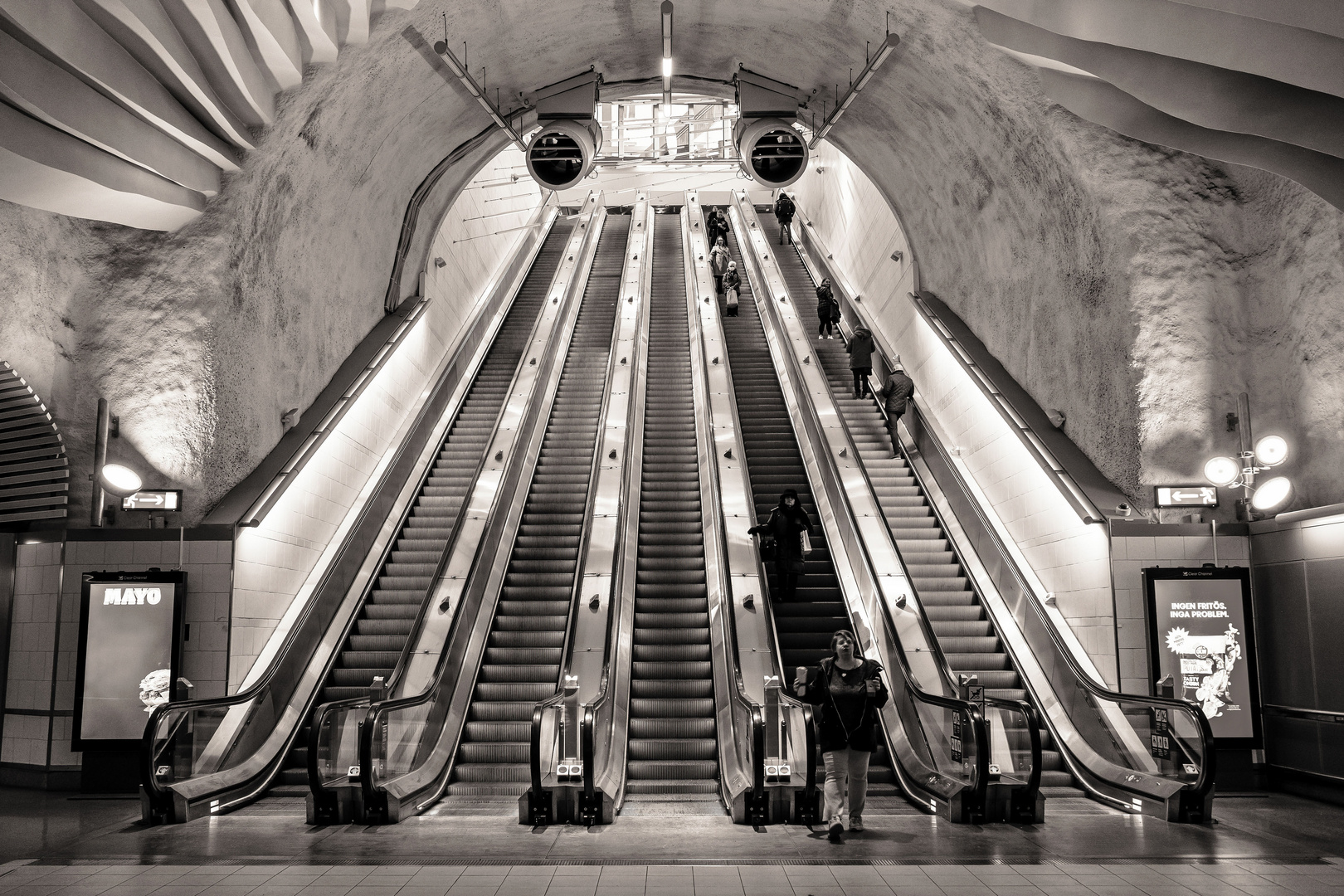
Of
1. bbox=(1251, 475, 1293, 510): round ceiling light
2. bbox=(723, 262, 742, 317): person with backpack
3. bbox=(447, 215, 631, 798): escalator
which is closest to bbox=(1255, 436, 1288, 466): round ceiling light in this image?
bbox=(1251, 475, 1293, 510): round ceiling light

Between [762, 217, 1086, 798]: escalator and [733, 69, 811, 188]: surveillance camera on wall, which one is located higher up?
[733, 69, 811, 188]: surveillance camera on wall

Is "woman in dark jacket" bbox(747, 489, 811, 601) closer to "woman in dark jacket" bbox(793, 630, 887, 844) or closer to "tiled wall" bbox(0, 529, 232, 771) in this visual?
"woman in dark jacket" bbox(793, 630, 887, 844)

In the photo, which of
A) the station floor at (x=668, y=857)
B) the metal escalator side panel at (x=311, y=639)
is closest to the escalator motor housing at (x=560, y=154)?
the metal escalator side panel at (x=311, y=639)

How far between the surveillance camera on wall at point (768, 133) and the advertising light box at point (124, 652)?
7.19 metres

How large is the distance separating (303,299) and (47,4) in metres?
5.04

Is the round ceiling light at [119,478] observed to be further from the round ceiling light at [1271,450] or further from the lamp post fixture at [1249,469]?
the round ceiling light at [1271,450]

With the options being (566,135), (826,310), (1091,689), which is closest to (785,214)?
(826,310)

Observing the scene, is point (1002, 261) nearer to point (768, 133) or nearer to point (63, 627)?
point (768, 133)

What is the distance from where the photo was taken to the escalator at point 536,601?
8320 mm

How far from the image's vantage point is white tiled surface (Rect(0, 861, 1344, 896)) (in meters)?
5.17

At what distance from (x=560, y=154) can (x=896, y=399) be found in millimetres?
5181

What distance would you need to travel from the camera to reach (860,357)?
15.0m

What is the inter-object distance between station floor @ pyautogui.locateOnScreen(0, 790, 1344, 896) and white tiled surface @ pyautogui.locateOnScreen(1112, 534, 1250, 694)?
4.92 feet

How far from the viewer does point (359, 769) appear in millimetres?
7121
